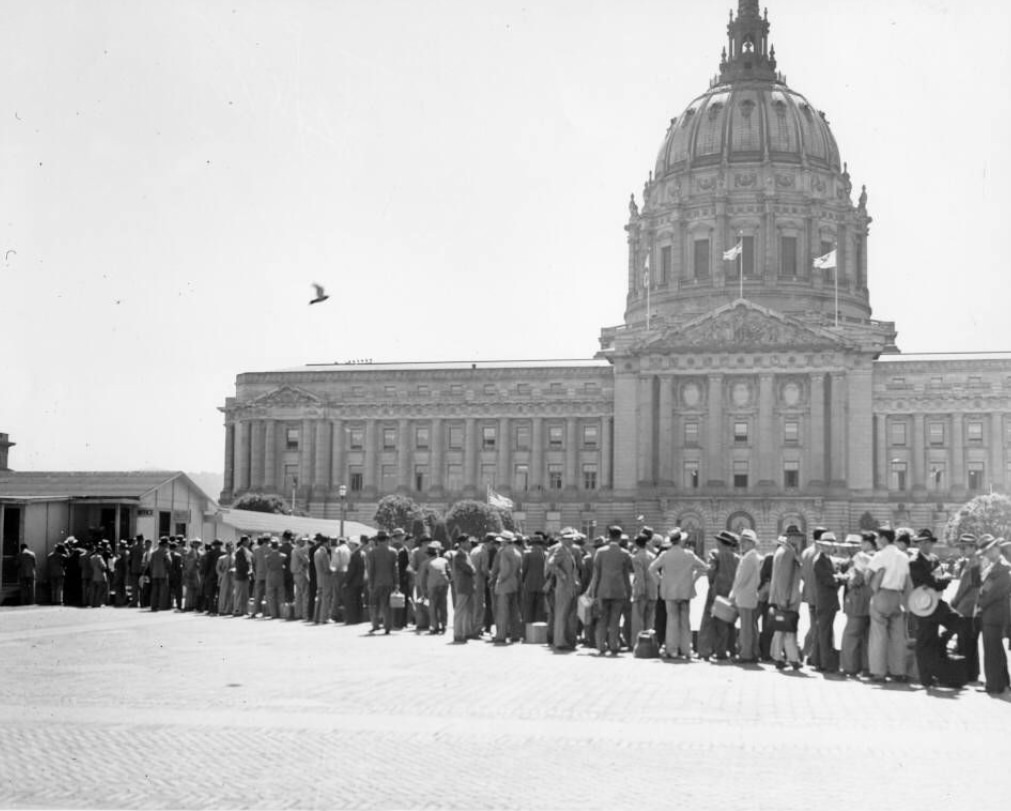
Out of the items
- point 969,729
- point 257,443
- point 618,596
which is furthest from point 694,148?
point 969,729

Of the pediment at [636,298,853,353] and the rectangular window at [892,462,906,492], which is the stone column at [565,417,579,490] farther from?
the rectangular window at [892,462,906,492]

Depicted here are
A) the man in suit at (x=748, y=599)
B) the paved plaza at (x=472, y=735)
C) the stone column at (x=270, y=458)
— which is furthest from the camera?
the stone column at (x=270, y=458)

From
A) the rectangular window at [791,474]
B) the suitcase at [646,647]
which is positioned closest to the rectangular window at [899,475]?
the rectangular window at [791,474]

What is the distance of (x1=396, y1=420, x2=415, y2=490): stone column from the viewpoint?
4478 inches

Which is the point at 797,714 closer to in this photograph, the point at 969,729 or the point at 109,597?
the point at 969,729

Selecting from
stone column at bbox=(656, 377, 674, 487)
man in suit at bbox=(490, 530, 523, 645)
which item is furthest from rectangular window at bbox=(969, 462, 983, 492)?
man in suit at bbox=(490, 530, 523, 645)

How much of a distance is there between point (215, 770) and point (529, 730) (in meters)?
3.63

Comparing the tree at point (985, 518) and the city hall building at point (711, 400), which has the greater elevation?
the city hall building at point (711, 400)

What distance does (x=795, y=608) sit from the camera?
21625 mm

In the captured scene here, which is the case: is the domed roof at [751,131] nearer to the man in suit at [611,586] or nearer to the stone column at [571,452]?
the stone column at [571,452]

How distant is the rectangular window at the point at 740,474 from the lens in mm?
105750

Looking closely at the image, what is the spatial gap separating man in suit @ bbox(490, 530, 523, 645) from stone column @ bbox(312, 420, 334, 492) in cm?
8901

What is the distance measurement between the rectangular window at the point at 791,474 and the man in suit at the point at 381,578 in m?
79.9

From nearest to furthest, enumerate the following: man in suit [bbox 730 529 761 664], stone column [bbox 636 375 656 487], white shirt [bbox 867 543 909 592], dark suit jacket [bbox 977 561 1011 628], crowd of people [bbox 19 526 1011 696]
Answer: dark suit jacket [bbox 977 561 1011 628], crowd of people [bbox 19 526 1011 696], white shirt [bbox 867 543 909 592], man in suit [bbox 730 529 761 664], stone column [bbox 636 375 656 487]
